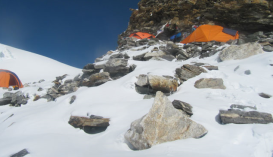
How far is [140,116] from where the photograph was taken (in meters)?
4.38

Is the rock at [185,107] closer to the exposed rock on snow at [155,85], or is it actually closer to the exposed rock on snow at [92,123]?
the exposed rock on snow at [155,85]

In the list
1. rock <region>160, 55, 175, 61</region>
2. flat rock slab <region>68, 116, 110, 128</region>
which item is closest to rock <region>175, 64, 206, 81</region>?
rock <region>160, 55, 175, 61</region>

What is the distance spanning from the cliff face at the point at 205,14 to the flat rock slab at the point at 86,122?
20625 mm

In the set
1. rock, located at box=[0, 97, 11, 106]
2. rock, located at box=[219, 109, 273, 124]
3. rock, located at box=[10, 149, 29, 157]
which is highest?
rock, located at box=[0, 97, 11, 106]

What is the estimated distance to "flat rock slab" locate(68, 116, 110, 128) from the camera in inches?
177

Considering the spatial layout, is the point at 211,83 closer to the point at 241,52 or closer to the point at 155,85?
the point at 155,85

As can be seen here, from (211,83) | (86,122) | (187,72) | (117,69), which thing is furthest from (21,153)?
(187,72)

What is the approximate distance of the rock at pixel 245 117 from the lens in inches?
147

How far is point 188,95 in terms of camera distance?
5.64 m

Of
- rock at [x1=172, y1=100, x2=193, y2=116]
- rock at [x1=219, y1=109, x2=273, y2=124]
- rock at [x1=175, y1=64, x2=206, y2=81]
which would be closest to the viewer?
rock at [x1=219, y1=109, x2=273, y2=124]

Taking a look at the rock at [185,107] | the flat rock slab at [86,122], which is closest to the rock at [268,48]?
the rock at [185,107]

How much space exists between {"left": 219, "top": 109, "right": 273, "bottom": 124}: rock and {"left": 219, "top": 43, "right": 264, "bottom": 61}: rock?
19.1 ft

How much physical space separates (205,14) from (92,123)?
22.4m

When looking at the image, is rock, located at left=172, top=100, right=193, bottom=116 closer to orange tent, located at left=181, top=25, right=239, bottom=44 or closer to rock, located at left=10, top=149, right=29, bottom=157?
rock, located at left=10, top=149, right=29, bottom=157
